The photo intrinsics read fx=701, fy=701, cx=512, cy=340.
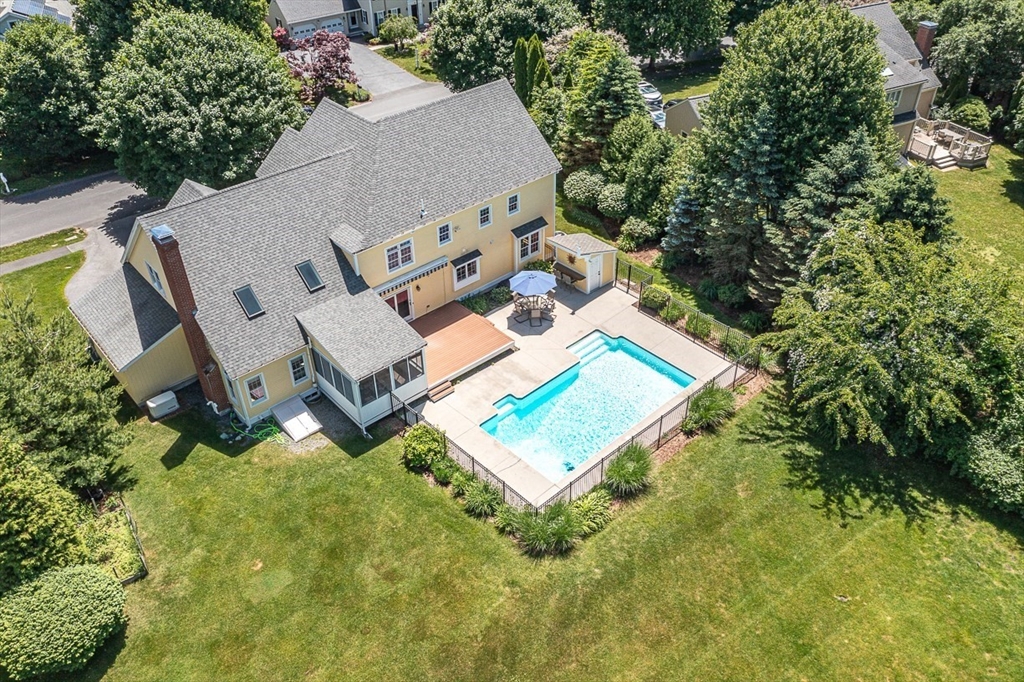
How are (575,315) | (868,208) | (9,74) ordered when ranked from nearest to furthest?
(868,208)
(575,315)
(9,74)

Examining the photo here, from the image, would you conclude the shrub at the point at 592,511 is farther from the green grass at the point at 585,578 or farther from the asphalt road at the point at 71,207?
the asphalt road at the point at 71,207

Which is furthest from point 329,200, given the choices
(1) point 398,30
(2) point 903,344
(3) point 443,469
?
Answer: (1) point 398,30

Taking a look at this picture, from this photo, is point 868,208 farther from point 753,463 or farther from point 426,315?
point 426,315

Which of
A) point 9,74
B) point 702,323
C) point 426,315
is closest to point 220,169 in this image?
point 426,315

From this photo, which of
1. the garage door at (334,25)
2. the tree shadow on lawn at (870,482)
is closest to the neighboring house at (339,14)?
the garage door at (334,25)

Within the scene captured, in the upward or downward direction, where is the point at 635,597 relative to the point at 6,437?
downward

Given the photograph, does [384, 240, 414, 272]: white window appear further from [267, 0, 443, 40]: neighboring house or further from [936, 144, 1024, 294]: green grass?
[267, 0, 443, 40]: neighboring house

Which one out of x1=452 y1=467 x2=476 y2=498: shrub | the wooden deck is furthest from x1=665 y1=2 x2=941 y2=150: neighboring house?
x1=452 y1=467 x2=476 y2=498: shrub
